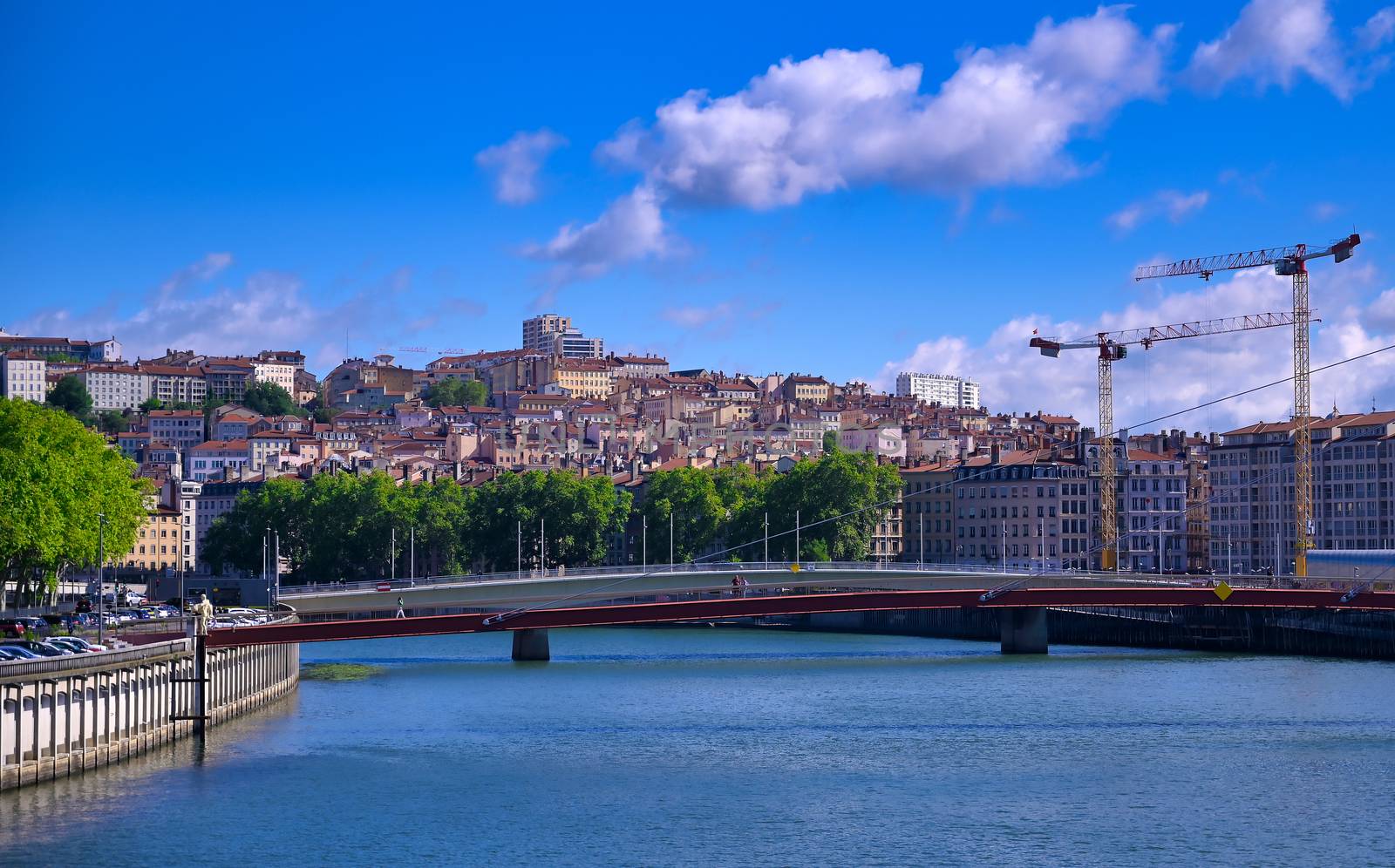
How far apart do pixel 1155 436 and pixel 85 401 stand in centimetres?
10266

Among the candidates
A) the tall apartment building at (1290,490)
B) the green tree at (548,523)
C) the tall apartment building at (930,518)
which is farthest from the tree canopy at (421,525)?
the tall apartment building at (1290,490)

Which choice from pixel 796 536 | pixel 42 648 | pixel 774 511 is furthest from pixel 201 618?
pixel 774 511

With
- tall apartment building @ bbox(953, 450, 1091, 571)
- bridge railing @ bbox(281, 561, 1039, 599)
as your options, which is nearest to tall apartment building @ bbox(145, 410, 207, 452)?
tall apartment building @ bbox(953, 450, 1091, 571)

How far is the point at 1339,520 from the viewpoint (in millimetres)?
114625

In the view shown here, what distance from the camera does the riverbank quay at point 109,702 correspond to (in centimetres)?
3619

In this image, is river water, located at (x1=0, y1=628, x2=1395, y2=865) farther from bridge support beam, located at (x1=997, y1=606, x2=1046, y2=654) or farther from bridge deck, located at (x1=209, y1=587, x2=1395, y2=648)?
bridge support beam, located at (x1=997, y1=606, x2=1046, y2=654)

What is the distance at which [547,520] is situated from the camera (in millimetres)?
114438

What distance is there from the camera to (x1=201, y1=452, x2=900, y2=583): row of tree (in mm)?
111375

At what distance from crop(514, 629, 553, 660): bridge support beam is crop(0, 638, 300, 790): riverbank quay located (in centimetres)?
1614

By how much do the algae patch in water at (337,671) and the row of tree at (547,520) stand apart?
123 feet

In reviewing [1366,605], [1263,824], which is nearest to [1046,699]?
[1366,605]

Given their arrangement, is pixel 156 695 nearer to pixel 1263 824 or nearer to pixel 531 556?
pixel 1263 824

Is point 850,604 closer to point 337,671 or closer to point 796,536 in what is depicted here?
point 337,671

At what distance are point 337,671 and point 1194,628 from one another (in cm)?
3122
